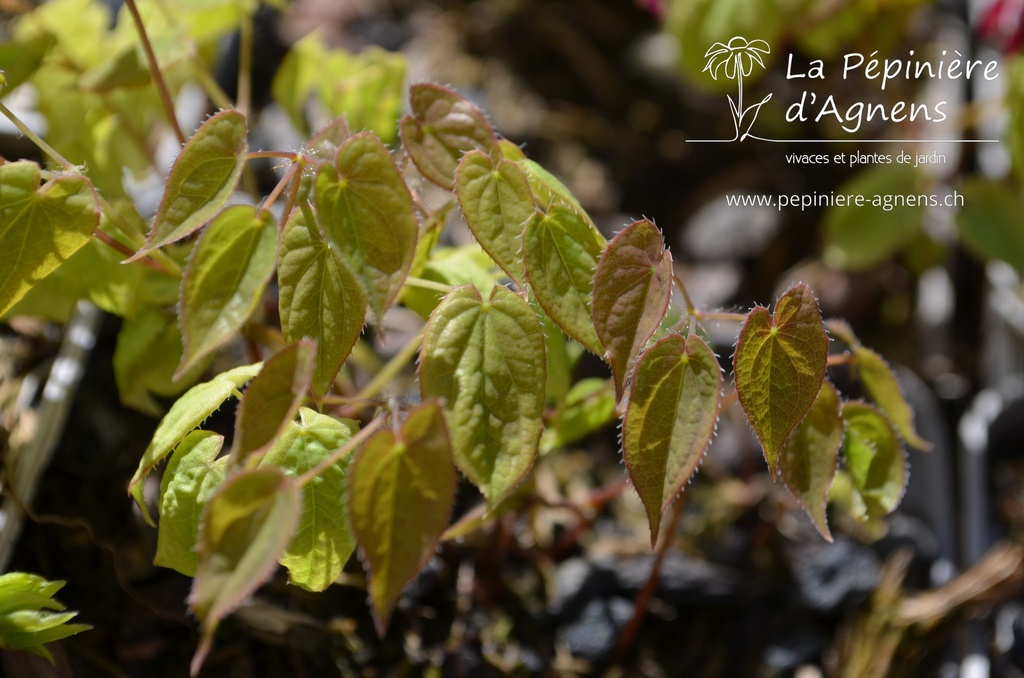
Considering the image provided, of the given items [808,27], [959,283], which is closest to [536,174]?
[808,27]

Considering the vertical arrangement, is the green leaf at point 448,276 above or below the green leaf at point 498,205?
below

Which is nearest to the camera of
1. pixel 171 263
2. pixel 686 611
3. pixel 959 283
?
pixel 171 263

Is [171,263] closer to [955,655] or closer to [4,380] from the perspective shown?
[4,380]

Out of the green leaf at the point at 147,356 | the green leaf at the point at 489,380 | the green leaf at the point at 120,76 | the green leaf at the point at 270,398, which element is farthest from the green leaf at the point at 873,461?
the green leaf at the point at 120,76

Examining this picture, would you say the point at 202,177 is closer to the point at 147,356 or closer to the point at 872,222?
the point at 147,356

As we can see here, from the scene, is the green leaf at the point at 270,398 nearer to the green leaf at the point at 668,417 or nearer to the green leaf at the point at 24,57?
the green leaf at the point at 668,417

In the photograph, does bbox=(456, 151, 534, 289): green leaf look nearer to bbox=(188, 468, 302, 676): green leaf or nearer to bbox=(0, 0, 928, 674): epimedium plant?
bbox=(0, 0, 928, 674): epimedium plant

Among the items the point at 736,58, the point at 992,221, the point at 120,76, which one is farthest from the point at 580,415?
the point at 992,221
